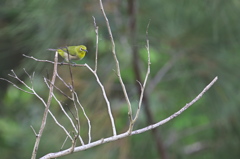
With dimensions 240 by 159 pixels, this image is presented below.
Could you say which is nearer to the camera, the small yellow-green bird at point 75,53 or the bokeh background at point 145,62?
the small yellow-green bird at point 75,53

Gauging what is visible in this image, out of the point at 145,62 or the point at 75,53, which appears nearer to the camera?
the point at 75,53

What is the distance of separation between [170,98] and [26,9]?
80 centimetres

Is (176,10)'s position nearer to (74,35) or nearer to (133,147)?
(74,35)

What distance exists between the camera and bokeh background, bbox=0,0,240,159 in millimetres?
1983

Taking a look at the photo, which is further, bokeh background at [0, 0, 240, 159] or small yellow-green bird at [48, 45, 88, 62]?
bokeh background at [0, 0, 240, 159]

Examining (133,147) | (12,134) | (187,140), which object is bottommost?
(12,134)

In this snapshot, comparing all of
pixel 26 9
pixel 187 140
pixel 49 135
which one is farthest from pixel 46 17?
pixel 187 140

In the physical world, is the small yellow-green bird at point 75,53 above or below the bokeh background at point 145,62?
above

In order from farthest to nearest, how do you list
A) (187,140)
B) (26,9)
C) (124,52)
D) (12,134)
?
(12,134) < (187,140) < (124,52) < (26,9)

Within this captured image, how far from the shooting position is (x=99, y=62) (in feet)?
7.11

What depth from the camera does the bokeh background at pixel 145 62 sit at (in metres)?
1.98

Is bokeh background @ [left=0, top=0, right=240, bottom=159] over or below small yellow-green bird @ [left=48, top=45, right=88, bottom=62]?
below

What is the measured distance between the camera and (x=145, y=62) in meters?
2.72

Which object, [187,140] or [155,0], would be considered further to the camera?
[187,140]
